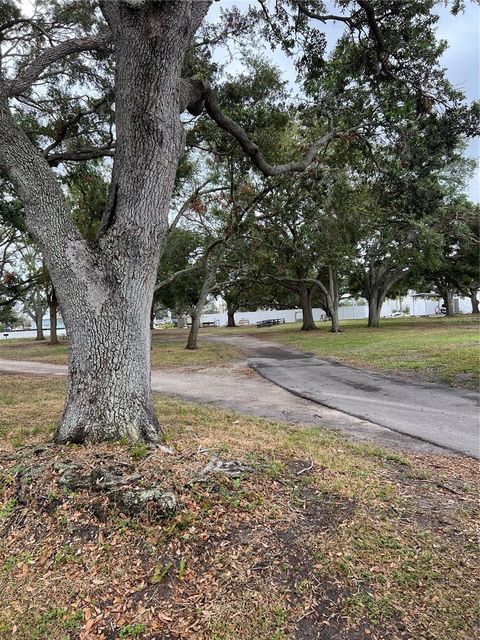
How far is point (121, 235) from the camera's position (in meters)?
3.25

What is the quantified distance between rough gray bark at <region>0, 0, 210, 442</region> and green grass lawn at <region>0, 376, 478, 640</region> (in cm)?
39

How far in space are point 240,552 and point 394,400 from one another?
197 inches

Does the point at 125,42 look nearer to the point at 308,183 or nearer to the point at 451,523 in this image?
the point at 451,523

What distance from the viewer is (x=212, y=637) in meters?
1.71

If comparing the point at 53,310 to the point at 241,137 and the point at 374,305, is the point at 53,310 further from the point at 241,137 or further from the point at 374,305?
the point at 241,137

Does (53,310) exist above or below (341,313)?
above

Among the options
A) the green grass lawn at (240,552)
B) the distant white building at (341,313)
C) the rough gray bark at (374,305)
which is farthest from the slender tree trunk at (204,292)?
the distant white building at (341,313)

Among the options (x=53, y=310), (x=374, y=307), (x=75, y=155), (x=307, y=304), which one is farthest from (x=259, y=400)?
(x=374, y=307)

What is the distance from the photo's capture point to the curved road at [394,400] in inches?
184

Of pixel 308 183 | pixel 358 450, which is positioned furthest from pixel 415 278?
pixel 358 450

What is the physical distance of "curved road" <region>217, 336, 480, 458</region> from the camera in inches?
184

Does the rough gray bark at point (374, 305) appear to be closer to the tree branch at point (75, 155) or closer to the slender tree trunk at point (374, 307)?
the slender tree trunk at point (374, 307)

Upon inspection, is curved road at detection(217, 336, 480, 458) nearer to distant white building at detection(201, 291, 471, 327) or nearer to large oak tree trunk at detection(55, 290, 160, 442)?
large oak tree trunk at detection(55, 290, 160, 442)

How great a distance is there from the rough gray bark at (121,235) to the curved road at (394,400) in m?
3.38
